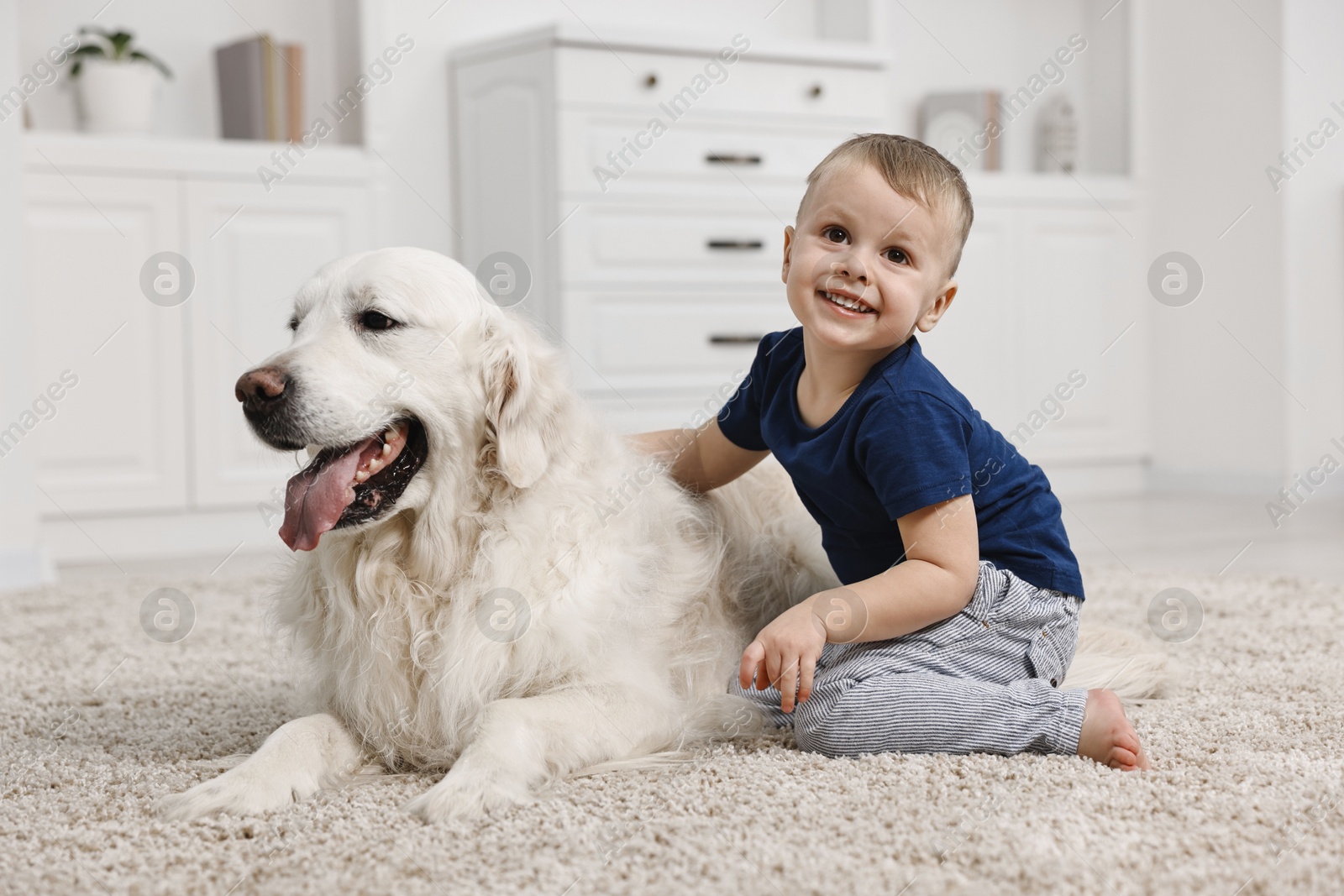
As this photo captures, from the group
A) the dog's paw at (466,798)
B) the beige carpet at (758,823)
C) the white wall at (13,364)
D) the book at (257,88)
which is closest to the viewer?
the beige carpet at (758,823)

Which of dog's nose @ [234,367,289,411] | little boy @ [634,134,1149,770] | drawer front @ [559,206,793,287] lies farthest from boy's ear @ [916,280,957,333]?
drawer front @ [559,206,793,287]

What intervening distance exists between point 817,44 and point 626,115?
0.68 meters

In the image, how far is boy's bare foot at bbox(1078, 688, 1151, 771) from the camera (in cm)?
123

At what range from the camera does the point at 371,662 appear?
129cm

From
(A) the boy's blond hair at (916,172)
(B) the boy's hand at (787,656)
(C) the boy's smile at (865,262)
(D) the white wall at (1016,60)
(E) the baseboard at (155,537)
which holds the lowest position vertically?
(E) the baseboard at (155,537)

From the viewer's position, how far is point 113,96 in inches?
132

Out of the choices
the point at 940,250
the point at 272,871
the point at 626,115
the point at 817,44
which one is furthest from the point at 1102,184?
the point at 272,871

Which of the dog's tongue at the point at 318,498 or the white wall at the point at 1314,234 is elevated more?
the white wall at the point at 1314,234

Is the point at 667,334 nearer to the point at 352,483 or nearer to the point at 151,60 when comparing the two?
the point at 151,60

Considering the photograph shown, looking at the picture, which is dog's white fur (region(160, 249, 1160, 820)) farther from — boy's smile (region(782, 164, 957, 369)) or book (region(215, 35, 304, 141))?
book (region(215, 35, 304, 141))

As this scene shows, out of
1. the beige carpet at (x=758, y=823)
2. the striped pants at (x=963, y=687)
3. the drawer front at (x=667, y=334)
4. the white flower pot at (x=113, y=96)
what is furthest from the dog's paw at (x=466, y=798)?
the white flower pot at (x=113, y=96)

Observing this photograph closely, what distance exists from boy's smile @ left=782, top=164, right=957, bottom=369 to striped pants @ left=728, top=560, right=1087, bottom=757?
1.00 ft

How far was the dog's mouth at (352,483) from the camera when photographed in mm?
1234

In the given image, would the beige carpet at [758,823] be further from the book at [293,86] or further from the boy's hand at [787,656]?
the book at [293,86]
